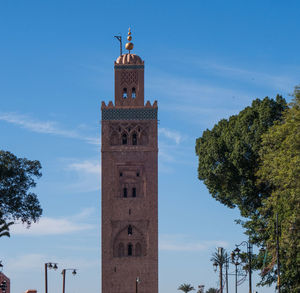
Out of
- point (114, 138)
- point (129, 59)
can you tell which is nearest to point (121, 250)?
point (114, 138)

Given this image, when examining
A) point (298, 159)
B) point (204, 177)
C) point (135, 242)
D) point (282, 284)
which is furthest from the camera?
point (135, 242)

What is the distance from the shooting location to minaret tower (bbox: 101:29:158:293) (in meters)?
59.8

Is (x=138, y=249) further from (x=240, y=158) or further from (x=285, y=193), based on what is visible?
(x=285, y=193)

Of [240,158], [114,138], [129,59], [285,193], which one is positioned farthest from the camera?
[129,59]

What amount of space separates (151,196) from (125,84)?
9334 mm

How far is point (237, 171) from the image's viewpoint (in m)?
51.2

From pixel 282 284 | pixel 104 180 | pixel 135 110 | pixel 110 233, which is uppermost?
pixel 135 110

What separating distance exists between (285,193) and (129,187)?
22.4m

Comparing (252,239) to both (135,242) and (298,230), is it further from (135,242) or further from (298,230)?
(135,242)

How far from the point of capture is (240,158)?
50.6 meters

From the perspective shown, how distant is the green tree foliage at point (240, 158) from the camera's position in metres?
50.4

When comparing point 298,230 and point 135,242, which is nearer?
point 298,230

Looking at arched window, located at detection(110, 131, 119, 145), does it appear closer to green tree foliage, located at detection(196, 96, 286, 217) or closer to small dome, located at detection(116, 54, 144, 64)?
small dome, located at detection(116, 54, 144, 64)

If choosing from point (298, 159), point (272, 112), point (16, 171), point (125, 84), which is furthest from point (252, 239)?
point (125, 84)
